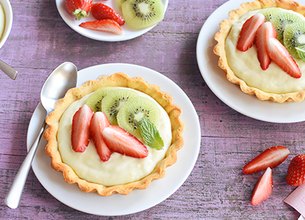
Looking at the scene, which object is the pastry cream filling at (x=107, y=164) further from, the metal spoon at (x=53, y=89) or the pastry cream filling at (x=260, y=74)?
the pastry cream filling at (x=260, y=74)

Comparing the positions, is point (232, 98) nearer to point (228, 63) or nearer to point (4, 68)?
point (228, 63)

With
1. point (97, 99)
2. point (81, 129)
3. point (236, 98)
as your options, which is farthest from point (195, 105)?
point (81, 129)

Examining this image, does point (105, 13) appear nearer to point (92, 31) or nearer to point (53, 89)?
point (92, 31)

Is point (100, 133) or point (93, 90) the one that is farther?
point (93, 90)

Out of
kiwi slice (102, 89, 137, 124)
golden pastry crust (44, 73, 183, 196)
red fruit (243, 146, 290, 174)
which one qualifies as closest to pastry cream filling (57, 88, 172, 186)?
golden pastry crust (44, 73, 183, 196)

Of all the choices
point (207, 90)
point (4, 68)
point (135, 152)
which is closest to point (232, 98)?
point (207, 90)

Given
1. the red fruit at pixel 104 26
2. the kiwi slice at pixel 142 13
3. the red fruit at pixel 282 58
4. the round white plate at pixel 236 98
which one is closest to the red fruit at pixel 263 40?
the red fruit at pixel 282 58
